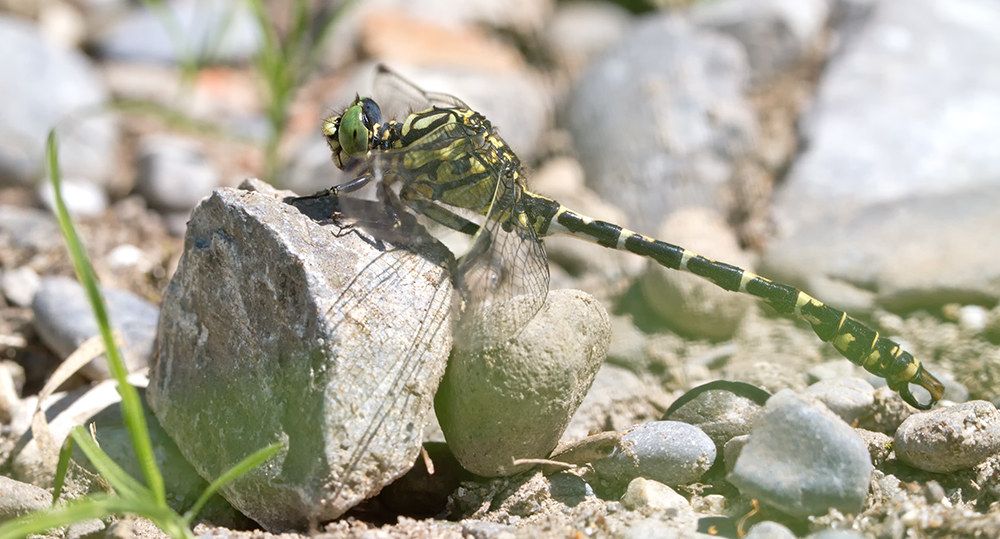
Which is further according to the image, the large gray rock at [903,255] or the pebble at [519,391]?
the large gray rock at [903,255]

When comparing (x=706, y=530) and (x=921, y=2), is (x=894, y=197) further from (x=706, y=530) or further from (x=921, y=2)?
(x=706, y=530)

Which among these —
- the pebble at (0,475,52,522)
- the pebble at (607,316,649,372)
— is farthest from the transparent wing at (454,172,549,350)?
the pebble at (0,475,52,522)

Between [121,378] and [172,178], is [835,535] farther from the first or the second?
[172,178]

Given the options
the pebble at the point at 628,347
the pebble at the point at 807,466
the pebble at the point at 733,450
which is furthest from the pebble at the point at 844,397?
the pebble at the point at 628,347

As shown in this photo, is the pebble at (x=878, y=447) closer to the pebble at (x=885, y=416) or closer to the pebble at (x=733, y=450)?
the pebble at (x=885, y=416)

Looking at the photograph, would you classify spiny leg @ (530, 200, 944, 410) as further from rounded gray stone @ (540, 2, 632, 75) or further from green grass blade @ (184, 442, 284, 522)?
rounded gray stone @ (540, 2, 632, 75)

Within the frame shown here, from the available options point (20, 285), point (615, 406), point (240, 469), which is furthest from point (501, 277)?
point (20, 285)
